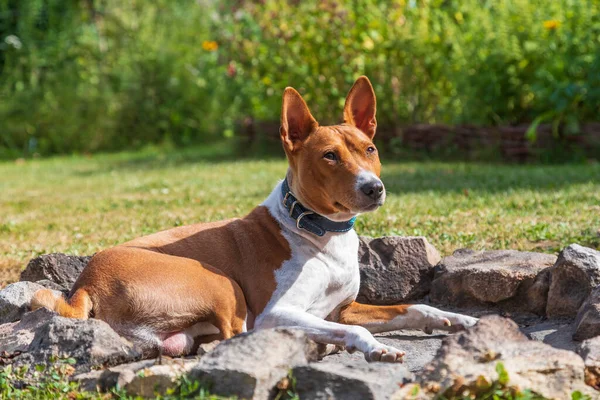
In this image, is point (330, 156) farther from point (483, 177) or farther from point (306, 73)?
point (306, 73)

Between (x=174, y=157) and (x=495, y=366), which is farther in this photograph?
(x=174, y=157)

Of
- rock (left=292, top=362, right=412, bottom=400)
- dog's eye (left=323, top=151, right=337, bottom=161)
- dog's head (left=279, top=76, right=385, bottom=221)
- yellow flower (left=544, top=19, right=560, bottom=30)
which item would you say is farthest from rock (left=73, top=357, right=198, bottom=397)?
yellow flower (left=544, top=19, right=560, bottom=30)

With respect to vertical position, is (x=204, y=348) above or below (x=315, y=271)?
below

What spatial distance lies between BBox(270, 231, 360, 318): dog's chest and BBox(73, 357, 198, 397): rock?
776 mm

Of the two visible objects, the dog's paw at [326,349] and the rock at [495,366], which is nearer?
the rock at [495,366]

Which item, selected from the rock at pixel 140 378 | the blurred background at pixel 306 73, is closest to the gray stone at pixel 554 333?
the rock at pixel 140 378

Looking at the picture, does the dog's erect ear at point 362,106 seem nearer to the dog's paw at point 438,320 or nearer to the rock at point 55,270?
the dog's paw at point 438,320

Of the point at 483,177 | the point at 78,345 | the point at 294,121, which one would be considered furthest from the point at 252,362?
the point at 483,177

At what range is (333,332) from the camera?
3752mm

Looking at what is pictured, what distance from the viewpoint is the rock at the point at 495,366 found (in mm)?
3029

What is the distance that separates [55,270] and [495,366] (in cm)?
275

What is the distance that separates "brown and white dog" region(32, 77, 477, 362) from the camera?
12.4 feet

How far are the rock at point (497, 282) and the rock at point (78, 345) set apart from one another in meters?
1.94

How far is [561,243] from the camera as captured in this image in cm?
564
